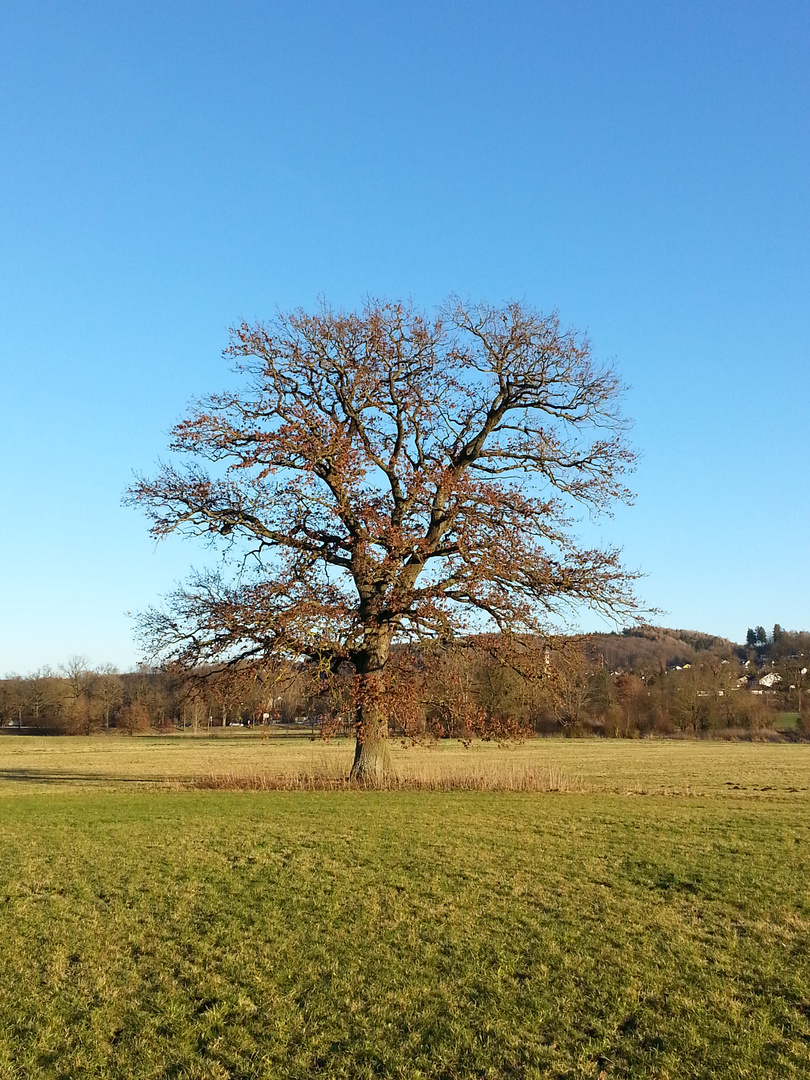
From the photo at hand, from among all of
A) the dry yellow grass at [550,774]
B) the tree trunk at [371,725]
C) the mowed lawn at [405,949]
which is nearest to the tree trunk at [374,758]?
the tree trunk at [371,725]

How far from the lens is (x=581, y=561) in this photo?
82.8 feet

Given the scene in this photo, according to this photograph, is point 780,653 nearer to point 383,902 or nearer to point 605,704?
point 605,704

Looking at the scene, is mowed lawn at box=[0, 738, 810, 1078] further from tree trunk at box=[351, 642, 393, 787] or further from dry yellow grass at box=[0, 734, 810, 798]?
dry yellow grass at box=[0, 734, 810, 798]

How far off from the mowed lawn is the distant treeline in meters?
7.23

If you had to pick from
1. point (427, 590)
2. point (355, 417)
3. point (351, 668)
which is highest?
point (355, 417)

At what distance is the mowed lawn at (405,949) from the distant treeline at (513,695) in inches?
285

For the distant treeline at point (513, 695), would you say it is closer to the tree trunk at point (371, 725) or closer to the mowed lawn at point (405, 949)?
the tree trunk at point (371, 725)

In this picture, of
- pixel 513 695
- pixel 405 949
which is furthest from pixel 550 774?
pixel 405 949

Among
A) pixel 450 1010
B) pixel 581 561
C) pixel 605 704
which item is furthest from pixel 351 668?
pixel 605 704

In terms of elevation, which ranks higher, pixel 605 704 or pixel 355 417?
pixel 355 417

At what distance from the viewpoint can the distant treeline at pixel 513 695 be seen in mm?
24703

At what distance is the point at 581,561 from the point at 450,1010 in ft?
62.8

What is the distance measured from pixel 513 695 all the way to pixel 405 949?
20670 mm

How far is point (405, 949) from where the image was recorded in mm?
8602
